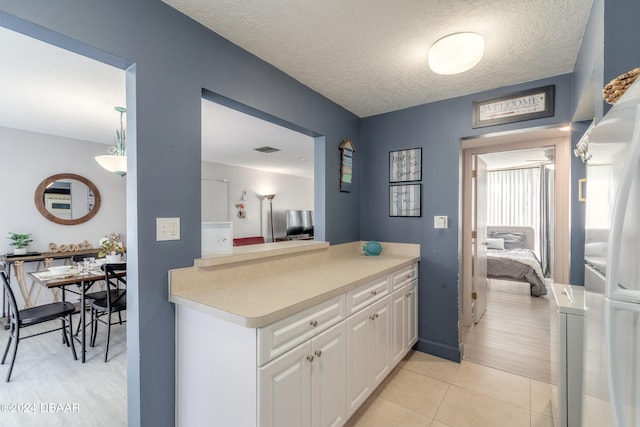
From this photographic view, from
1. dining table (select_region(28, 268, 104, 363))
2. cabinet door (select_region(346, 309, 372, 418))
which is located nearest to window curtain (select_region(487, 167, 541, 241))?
cabinet door (select_region(346, 309, 372, 418))

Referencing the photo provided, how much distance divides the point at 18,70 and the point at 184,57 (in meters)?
1.60

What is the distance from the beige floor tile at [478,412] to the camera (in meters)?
1.76

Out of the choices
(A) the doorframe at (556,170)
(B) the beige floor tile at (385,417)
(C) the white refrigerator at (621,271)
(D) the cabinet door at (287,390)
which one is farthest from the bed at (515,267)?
(D) the cabinet door at (287,390)

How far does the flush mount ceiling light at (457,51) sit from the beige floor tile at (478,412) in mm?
2156

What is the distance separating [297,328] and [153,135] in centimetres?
114

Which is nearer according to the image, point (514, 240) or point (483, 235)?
point (483, 235)

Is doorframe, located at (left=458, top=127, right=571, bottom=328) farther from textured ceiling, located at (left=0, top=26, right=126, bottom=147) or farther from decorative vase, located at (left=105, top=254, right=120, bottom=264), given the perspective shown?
decorative vase, located at (left=105, top=254, right=120, bottom=264)

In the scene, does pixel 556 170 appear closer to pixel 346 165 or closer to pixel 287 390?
pixel 346 165

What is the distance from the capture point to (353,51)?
1808 millimetres

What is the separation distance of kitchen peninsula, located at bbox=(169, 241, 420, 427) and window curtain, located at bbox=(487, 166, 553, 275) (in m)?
5.09

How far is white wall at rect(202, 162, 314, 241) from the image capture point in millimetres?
6043

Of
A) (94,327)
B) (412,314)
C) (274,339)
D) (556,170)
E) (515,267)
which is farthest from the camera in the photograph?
(515,267)

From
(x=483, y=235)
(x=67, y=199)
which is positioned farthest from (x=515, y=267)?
(x=67, y=199)

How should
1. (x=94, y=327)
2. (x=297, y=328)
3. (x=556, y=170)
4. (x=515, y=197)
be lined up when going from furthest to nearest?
(x=515, y=197)
(x=94, y=327)
(x=556, y=170)
(x=297, y=328)
